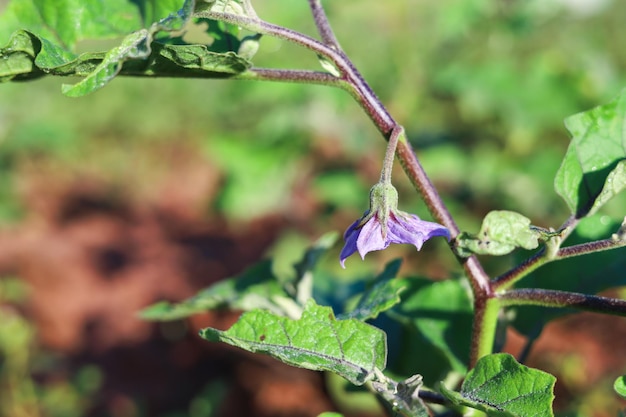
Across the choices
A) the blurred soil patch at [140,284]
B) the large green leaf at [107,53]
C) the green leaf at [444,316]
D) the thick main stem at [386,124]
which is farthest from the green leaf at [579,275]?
the blurred soil patch at [140,284]

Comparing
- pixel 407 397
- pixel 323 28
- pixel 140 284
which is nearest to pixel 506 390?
pixel 407 397

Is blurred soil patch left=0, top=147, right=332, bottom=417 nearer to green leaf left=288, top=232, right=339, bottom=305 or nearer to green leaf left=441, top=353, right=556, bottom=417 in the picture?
green leaf left=288, top=232, right=339, bottom=305

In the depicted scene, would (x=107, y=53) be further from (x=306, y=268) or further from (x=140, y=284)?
(x=140, y=284)

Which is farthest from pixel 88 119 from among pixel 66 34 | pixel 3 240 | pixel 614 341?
pixel 66 34

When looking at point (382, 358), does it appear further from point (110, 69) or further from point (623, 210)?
point (623, 210)

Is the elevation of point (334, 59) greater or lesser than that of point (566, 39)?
greater

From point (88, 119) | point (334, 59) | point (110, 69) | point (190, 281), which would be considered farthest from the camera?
point (88, 119)

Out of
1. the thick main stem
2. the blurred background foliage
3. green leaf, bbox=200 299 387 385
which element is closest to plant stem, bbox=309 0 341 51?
the thick main stem
